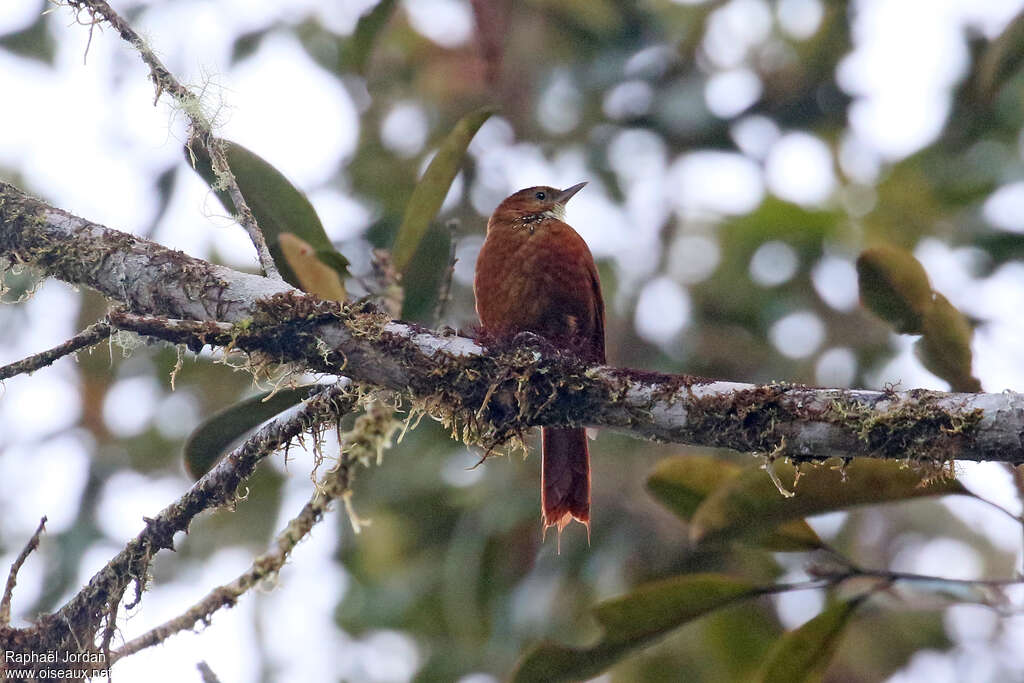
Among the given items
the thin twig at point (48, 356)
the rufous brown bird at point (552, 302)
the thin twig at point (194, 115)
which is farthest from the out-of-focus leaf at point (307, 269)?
the rufous brown bird at point (552, 302)

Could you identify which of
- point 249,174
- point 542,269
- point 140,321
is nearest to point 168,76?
point 249,174

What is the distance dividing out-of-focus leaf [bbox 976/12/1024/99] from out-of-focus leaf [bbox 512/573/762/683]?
238 cm

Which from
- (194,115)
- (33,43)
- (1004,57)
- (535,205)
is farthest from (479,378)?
(33,43)

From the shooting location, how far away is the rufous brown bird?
330cm

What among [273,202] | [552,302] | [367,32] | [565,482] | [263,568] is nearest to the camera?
[263,568]

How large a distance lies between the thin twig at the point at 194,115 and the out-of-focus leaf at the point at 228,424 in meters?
0.38

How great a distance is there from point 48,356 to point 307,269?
0.69 meters

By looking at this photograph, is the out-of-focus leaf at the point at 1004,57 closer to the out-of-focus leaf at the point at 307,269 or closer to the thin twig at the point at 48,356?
the out-of-focus leaf at the point at 307,269

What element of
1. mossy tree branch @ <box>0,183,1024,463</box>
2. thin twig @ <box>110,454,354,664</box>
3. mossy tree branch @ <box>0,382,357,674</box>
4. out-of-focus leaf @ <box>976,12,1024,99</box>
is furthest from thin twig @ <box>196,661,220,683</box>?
out-of-focus leaf @ <box>976,12,1024,99</box>

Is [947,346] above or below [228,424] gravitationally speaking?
above

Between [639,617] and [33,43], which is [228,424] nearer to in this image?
[639,617]

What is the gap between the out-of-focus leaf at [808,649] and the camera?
8.89 ft

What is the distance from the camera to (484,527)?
4230 mm

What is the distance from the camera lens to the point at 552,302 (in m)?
3.42
